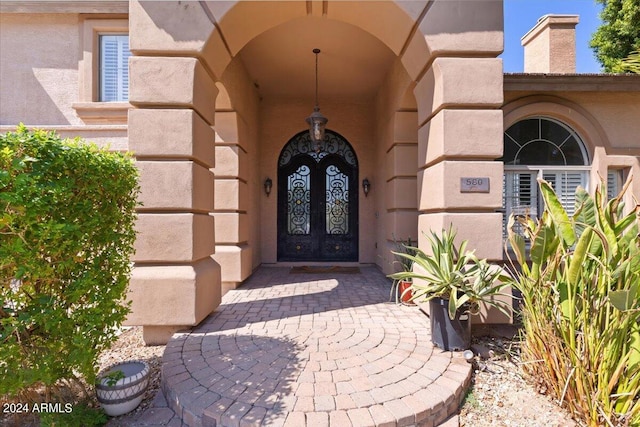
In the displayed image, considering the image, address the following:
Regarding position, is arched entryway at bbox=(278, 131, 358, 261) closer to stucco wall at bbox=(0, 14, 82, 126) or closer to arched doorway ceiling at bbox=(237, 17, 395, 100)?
arched doorway ceiling at bbox=(237, 17, 395, 100)

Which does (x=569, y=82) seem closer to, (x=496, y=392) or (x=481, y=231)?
(x=481, y=231)

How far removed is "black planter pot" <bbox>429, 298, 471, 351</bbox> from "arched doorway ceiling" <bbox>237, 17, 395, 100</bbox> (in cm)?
455

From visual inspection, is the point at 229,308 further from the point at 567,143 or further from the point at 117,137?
the point at 567,143

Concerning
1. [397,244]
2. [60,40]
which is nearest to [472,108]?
[397,244]

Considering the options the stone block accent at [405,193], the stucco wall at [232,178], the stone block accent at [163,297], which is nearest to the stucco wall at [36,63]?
the stucco wall at [232,178]

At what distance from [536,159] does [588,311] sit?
12.6ft

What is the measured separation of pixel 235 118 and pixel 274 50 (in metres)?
1.49

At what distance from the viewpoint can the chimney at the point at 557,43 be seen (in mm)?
6109

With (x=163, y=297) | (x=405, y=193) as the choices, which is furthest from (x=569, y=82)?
(x=163, y=297)

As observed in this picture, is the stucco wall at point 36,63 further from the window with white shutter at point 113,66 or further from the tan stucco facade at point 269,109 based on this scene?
the window with white shutter at point 113,66

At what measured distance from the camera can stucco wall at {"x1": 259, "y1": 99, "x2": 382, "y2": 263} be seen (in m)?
7.74

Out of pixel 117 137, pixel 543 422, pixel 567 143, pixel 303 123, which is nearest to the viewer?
pixel 543 422

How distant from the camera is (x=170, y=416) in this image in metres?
2.34

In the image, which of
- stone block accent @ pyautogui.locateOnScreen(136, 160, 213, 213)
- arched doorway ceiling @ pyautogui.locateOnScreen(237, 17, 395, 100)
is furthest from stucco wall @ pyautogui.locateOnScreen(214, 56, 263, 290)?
stone block accent @ pyautogui.locateOnScreen(136, 160, 213, 213)
